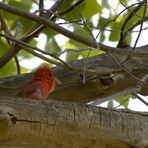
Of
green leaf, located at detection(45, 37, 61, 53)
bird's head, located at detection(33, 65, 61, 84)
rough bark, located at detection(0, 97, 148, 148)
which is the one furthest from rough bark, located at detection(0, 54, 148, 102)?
rough bark, located at detection(0, 97, 148, 148)

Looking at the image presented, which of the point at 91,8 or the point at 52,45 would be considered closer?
the point at 91,8

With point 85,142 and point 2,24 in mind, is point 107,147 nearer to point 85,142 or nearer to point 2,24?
point 85,142

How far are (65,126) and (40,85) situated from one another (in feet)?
4.84

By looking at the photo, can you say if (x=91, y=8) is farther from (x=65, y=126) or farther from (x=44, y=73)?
(x=65, y=126)

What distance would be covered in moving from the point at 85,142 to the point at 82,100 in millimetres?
905

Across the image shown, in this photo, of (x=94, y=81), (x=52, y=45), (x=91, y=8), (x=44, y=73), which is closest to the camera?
(x=94, y=81)

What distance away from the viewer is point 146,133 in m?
2.34

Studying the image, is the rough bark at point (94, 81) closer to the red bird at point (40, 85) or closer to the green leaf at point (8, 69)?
the red bird at point (40, 85)

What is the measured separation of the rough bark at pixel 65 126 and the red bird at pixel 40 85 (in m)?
0.92

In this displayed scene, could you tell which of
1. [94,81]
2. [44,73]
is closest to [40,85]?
[44,73]

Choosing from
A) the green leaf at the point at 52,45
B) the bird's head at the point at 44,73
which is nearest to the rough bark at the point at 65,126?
the bird's head at the point at 44,73

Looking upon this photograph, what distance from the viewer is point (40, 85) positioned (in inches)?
144

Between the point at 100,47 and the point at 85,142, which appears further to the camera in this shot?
the point at 100,47

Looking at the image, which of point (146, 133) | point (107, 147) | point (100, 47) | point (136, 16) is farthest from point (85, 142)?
point (136, 16)
